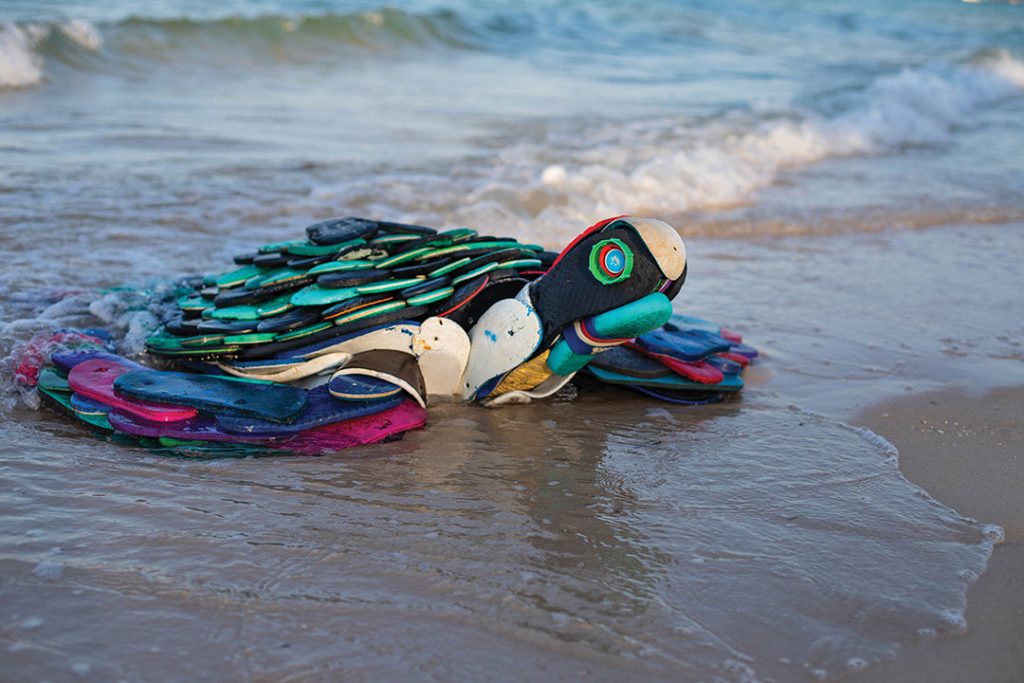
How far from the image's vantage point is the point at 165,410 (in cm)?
295

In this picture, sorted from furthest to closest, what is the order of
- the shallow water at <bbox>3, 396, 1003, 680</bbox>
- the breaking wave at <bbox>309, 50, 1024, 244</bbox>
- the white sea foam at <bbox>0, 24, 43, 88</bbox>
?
the white sea foam at <bbox>0, 24, 43, 88</bbox>
the breaking wave at <bbox>309, 50, 1024, 244</bbox>
the shallow water at <bbox>3, 396, 1003, 680</bbox>

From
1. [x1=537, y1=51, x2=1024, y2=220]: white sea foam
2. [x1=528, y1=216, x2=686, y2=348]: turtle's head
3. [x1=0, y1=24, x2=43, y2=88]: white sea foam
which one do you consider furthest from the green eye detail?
[x1=0, y1=24, x2=43, y2=88]: white sea foam

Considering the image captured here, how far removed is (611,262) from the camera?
3023 mm

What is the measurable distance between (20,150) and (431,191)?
111 inches

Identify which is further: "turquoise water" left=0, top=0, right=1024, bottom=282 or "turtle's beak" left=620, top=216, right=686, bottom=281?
"turquoise water" left=0, top=0, right=1024, bottom=282

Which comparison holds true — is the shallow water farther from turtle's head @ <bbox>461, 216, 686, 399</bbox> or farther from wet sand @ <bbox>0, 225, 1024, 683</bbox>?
turtle's head @ <bbox>461, 216, 686, 399</bbox>

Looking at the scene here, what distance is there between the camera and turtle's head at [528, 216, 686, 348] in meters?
3.01

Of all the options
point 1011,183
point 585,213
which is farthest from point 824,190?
point 585,213

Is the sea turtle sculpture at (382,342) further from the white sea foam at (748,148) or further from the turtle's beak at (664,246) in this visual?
the white sea foam at (748,148)

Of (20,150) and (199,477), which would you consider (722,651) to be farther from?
(20,150)

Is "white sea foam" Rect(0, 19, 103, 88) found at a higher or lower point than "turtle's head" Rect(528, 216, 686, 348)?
higher

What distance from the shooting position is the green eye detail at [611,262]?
3008 mm

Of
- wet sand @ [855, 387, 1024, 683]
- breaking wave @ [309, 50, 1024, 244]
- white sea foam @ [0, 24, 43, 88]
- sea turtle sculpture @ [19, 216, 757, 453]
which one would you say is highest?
white sea foam @ [0, 24, 43, 88]

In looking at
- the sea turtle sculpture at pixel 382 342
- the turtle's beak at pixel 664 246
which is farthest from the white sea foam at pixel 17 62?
the turtle's beak at pixel 664 246
